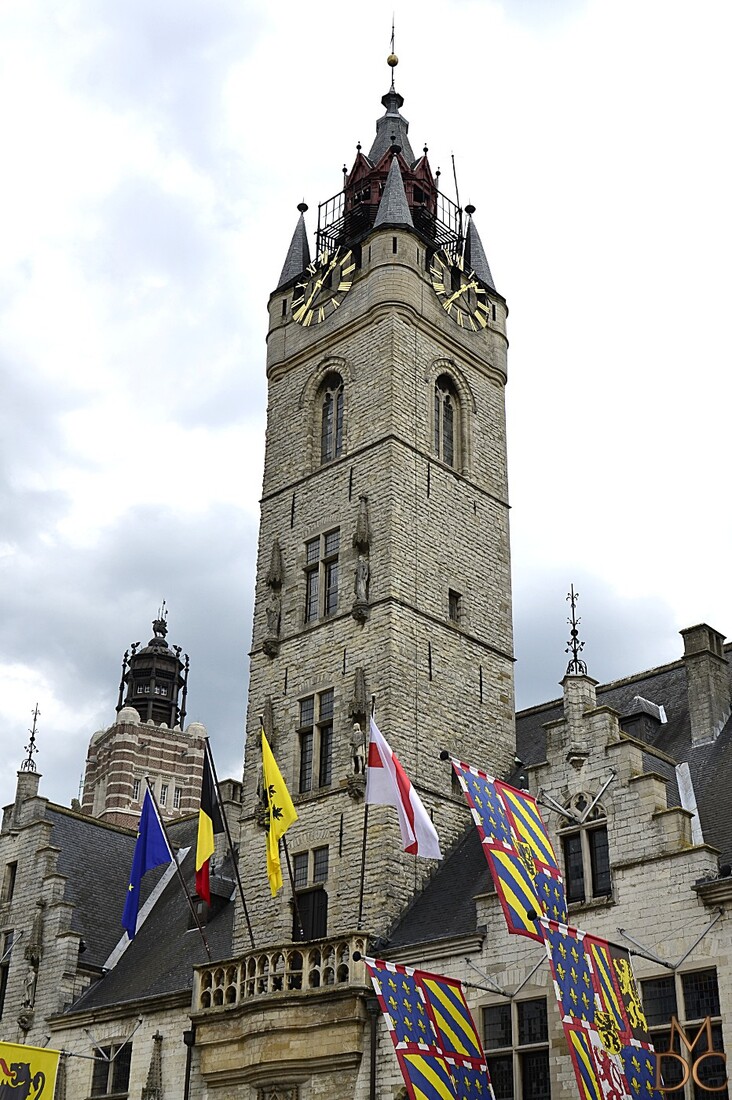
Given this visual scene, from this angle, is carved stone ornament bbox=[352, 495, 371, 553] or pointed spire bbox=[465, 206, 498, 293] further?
pointed spire bbox=[465, 206, 498, 293]

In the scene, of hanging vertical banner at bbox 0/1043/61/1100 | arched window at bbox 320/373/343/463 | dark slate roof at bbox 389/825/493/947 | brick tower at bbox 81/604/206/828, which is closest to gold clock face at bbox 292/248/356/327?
arched window at bbox 320/373/343/463

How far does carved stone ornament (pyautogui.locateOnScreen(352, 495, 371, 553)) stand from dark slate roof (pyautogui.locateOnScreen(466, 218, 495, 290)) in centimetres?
940

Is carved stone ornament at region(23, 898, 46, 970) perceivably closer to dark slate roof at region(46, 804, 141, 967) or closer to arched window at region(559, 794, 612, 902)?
dark slate roof at region(46, 804, 141, 967)

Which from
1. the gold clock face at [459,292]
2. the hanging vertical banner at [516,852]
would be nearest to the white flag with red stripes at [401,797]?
the hanging vertical banner at [516,852]

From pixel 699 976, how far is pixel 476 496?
14589mm

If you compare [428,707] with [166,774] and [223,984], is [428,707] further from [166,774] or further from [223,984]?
[166,774]

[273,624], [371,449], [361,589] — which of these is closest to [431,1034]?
[361,589]

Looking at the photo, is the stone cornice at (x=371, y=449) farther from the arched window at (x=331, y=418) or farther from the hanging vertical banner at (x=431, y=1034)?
the hanging vertical banner at (x=431, y=1034)

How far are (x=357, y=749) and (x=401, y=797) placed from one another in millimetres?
3921

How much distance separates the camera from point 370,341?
32219mm

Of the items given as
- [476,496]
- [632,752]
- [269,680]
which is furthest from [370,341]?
[632,752]

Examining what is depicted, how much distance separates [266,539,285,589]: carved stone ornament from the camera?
30953 millimetres

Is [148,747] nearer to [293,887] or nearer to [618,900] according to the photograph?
[293,887]

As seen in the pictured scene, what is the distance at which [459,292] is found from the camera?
34250mm
